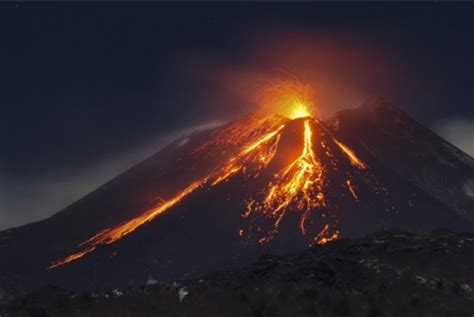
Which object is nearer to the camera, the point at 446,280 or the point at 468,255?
the point at 446,280

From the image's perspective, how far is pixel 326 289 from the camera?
285 feet

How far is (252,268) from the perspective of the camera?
102 metres

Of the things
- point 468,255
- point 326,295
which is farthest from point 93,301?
point 468,255

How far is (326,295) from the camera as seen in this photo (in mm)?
81438

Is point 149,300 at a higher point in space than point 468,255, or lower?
higher

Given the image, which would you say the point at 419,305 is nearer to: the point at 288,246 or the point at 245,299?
the point at 245,299

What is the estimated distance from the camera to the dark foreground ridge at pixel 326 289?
72.8 m

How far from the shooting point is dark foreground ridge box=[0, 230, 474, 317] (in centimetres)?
7281

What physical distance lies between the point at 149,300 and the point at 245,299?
30.7 feet

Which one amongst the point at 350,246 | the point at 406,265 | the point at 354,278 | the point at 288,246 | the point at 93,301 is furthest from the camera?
the point at 288,246

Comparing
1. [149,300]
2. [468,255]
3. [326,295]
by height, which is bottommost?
[468,255]

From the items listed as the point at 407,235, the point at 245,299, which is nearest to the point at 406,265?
the point at 407,235

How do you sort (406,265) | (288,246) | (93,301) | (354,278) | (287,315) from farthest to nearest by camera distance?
(288,246) → (406,265) → (354,278) → (93,301) → (287,315)

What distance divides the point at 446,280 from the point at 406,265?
21.9ft
